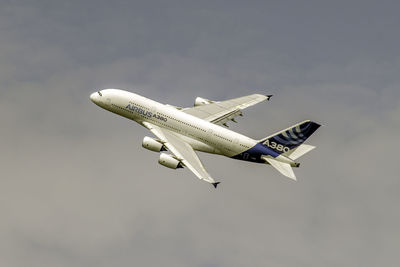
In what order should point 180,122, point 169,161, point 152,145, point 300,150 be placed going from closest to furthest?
point 169,161, point 300,150, point 152,145, point 180,122

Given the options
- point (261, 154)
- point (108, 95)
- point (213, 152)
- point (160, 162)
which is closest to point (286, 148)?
point (261, 154)

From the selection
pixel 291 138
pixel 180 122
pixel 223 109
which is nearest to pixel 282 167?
pixel 291 138

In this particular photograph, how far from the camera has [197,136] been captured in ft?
396

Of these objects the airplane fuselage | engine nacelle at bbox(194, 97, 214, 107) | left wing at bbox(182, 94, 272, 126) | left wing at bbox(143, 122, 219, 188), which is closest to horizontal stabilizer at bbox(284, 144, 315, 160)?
the airplane fuselage

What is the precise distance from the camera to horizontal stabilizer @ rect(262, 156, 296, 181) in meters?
114

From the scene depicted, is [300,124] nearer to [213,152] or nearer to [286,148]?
[286,148]

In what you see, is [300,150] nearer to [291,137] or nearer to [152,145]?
[291,137]

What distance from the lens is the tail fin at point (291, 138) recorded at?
11569 cm

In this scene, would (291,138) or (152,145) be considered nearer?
(291,138)

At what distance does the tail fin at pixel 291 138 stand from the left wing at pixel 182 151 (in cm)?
1286

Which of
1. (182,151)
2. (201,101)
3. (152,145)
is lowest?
(182,151)

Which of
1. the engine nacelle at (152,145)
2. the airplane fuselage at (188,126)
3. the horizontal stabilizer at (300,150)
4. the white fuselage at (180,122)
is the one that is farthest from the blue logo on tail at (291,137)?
the engine nacelle at (152,145)

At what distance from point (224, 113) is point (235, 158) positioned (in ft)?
38.1

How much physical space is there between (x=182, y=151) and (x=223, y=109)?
17761mm
